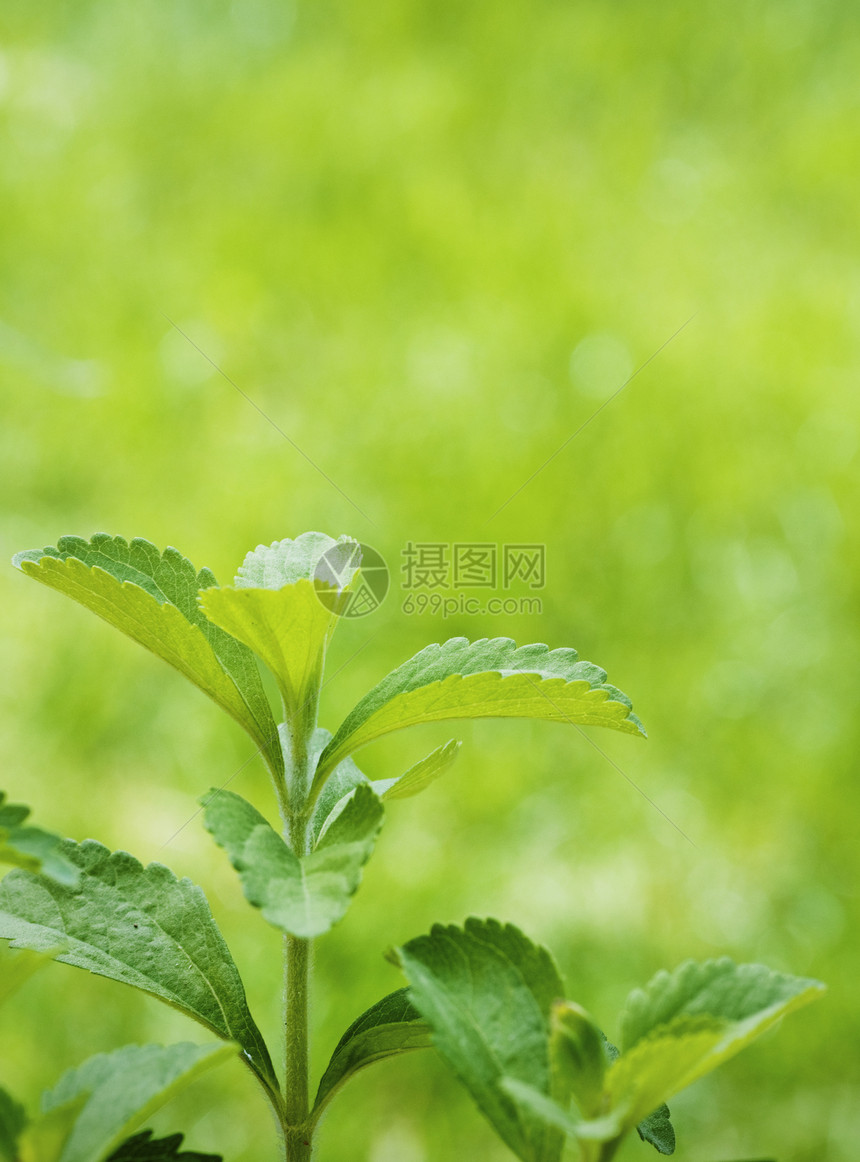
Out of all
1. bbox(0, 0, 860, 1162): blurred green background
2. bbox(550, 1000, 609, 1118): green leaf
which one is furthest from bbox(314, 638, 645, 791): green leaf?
bbox(0, 0, 860, 1162): blurred green background

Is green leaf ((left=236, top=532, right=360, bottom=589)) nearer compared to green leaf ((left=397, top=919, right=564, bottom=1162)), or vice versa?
green leaf ((left=397, top=919, right=564, bottom=1162))

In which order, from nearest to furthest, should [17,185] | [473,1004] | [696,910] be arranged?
[473,1004], [696,910], [17,185]

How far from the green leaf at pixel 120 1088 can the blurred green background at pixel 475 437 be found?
0.78m

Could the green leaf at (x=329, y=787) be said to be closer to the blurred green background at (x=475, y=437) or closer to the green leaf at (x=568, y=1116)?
the green leaf at (x=568, y=1116)

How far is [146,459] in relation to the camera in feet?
5.30

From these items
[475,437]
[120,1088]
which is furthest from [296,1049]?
[475,437]

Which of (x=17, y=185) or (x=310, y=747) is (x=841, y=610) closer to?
(x=310, y=747)

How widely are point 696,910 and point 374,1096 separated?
429 mm

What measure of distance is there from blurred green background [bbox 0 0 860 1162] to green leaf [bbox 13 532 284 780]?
70cm

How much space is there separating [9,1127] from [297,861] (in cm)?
12

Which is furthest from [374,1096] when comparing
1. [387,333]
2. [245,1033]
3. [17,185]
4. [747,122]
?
[747,122]

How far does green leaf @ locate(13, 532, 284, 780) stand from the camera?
1.34ft

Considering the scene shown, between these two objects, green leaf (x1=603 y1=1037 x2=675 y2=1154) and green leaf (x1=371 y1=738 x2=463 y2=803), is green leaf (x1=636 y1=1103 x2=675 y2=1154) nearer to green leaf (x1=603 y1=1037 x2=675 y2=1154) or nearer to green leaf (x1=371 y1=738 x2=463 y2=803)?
green leaf (x1=603 y1=1037 x2=675 y2=1154)

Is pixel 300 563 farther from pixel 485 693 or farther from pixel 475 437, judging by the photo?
pixel 475 437
